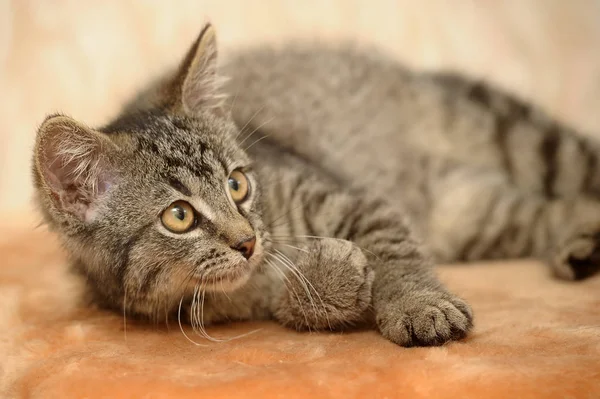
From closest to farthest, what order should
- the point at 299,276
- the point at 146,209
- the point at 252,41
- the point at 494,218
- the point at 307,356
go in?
the point at 307,356 → the point at 146,209 → the point at 299,276 → the point at 494,218 → the point at 252,41

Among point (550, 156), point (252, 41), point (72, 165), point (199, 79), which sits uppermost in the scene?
point (252, 41)

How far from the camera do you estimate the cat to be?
1440 mm

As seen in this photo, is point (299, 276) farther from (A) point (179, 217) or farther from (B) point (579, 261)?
(B) point (579, 261)

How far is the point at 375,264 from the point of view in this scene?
1.63m

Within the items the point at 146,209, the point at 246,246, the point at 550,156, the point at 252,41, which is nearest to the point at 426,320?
the point at 246,246

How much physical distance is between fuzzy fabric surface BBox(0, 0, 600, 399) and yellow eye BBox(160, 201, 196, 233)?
29cm

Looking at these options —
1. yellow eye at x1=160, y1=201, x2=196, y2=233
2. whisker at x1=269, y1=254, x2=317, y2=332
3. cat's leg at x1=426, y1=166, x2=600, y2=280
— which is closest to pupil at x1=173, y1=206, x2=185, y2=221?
yellow eye at x1=160, y1=201, x2=196, y2=233

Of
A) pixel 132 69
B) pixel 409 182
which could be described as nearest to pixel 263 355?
pixel 409 182

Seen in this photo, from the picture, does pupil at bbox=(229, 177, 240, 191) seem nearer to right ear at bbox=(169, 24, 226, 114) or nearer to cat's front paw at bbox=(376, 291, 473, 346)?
right ear at bbox=(169, 24, 226, 114)

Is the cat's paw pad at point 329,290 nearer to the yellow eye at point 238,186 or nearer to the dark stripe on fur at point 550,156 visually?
the yellow eye at point 238,186

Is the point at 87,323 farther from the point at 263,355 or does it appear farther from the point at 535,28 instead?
the point at 535,28

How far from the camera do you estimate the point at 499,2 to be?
3.10 metres

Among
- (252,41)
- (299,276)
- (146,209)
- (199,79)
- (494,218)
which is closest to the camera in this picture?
(146,209)

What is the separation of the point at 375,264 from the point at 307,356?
15.0 inches
